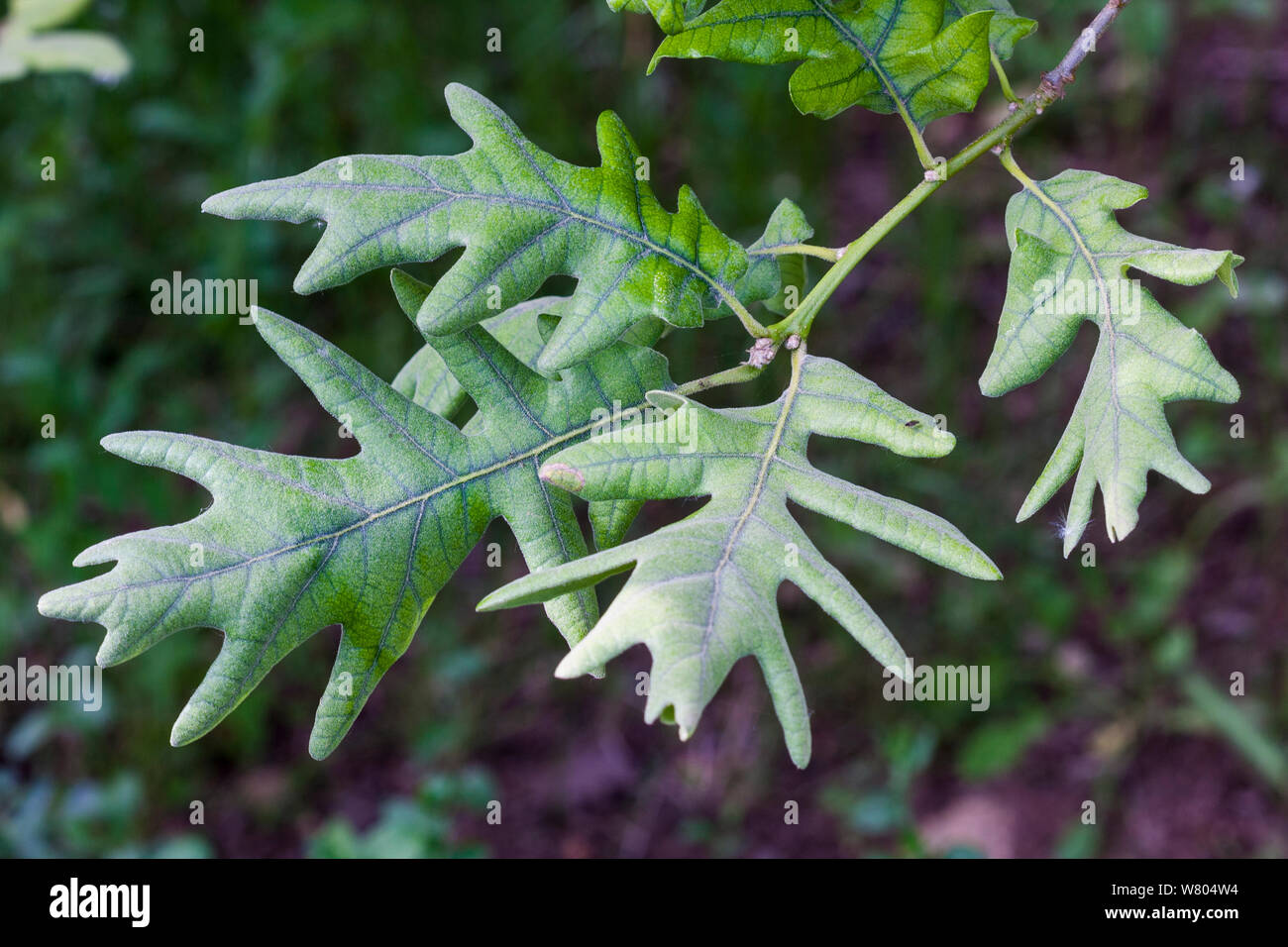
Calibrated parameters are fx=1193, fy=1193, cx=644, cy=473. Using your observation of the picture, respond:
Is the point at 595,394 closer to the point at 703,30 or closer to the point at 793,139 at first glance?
the point at 703,30

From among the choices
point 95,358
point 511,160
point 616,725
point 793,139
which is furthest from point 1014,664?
point 95,358

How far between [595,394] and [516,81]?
341 centimetres

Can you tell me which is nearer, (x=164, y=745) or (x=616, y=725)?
(x=164, y=745)

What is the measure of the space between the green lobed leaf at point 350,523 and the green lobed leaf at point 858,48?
0.35 metres

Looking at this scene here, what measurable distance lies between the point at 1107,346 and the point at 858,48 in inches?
17.5

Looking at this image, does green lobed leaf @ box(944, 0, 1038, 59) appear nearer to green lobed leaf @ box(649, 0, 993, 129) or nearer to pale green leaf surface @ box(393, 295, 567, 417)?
green lobed leaf @ box(649, 0, 993, 129)

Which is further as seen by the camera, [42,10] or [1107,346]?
[42,10]

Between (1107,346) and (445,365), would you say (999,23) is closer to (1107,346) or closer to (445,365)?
(1107,346)

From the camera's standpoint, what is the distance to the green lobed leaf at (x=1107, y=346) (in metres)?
1.20

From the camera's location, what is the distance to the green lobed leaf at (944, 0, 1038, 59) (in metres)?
1.44

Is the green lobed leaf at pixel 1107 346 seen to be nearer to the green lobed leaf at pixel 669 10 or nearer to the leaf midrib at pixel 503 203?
the leaf midrib at pixel 503 203

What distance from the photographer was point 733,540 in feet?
3.88

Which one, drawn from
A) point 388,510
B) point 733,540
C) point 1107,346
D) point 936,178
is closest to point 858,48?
point 936,178
